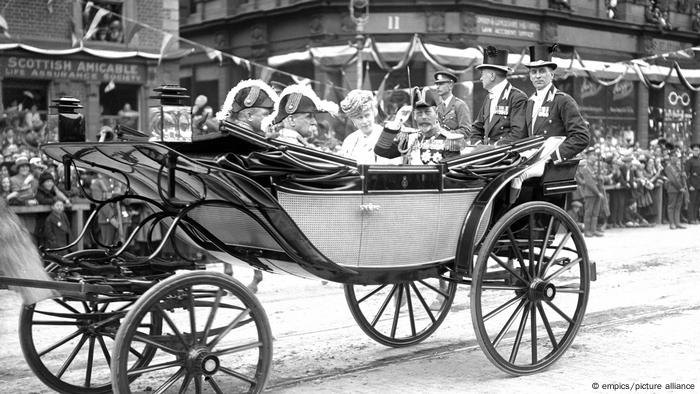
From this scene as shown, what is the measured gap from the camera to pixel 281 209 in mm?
4922

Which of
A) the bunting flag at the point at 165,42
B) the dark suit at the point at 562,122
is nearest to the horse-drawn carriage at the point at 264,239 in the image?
the dark suit at the point at 562,122

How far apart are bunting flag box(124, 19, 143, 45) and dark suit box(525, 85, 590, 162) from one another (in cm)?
1178

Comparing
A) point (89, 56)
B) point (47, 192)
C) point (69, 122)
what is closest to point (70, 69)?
point (89, 56)

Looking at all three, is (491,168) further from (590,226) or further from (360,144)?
(590,226)

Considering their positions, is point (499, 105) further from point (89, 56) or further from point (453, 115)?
point (89, 56)

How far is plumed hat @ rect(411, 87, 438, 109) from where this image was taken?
6730 mm

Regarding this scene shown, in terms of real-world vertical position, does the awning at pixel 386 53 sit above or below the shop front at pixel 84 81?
above

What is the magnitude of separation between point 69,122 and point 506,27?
2030cm

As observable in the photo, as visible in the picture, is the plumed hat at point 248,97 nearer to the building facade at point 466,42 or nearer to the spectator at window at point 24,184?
the spectator at window at point 24,184

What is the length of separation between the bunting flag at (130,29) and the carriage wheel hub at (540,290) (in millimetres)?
12768

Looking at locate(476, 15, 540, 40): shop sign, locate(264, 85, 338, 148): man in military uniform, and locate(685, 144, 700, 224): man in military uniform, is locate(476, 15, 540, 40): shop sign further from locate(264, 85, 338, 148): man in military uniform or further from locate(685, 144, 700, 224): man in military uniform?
locate(264, 85, 338, 148): man in military uniform

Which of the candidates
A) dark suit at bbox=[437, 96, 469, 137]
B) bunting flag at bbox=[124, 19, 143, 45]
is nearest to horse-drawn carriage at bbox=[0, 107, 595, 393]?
dark suit at bbox=[437, 96, 469, 137]

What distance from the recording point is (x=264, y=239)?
5.23m

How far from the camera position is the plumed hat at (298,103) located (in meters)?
5.82
